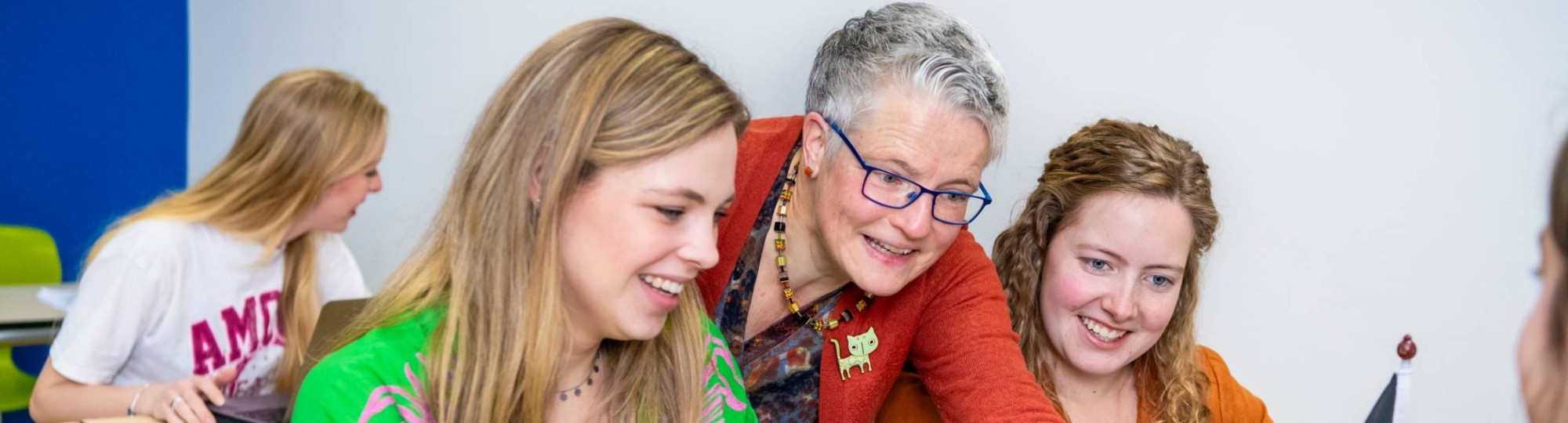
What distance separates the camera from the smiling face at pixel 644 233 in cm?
146

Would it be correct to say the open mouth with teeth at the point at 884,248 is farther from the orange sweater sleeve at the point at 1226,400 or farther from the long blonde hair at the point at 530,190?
the orange sweater sleeve at the point at 1226,400

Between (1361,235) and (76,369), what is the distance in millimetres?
2405

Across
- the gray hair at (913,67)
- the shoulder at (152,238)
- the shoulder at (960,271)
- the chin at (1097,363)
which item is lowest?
the shoulder at (152,238)

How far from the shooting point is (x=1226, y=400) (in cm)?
223

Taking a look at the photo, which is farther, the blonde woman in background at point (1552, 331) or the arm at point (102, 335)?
the arm at point (102, 335)

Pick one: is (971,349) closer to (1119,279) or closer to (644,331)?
(1119,279)

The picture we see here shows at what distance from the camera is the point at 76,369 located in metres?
2.25

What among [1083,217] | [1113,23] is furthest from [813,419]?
[1113,23]

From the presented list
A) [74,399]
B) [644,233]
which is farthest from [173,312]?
[644,233]

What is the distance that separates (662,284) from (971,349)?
0.61 meters

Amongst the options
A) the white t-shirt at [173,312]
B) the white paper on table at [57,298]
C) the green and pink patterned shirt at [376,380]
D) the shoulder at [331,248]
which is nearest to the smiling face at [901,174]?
the green and pink patterned shirt at [376,380]

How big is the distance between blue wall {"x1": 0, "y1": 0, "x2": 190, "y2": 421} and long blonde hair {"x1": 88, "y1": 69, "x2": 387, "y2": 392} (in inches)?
64.5

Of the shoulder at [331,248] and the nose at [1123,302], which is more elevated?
the nose at [1123,302]

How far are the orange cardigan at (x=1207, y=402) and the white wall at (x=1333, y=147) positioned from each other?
1.20 ft
